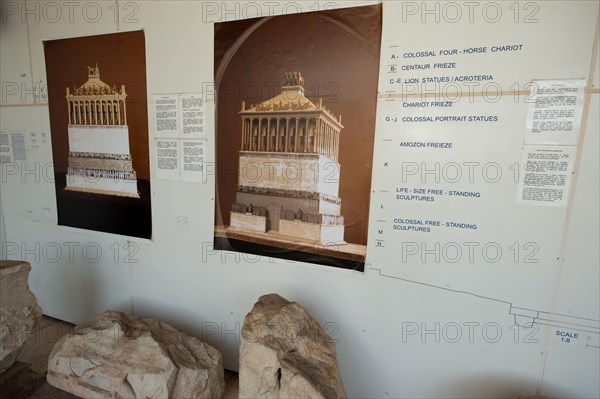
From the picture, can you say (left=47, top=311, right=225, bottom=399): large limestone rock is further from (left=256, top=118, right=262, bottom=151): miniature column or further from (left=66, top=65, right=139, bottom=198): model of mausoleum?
(left=256, top=118, right=262, bottom=151): miniature column

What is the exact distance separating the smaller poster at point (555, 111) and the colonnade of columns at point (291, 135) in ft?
2.81

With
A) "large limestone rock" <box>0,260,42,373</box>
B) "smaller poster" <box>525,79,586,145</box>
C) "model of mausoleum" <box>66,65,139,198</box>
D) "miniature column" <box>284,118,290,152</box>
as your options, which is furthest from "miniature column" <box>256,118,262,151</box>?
"large limestone rock" <box>0,260,42,373</box>

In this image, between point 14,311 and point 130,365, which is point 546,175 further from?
point 14,311

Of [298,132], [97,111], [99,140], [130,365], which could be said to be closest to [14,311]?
[130,365]

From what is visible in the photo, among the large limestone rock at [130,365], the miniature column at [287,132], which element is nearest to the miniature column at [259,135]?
the miniature column at [287,132]

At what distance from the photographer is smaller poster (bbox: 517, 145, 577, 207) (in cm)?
128

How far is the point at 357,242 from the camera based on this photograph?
1.64 metres

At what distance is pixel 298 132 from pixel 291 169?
0.21 metres

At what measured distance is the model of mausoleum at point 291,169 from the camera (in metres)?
1.63

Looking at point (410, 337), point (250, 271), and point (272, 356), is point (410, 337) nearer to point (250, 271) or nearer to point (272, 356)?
point (272, 356)

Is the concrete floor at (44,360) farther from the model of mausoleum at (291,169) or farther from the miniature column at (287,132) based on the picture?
the miniature column at (287,132)

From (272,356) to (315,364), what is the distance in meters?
0.18

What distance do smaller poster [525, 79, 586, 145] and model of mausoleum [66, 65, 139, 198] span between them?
2.28 m

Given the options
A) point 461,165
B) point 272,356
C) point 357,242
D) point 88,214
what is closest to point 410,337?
point 357,242
